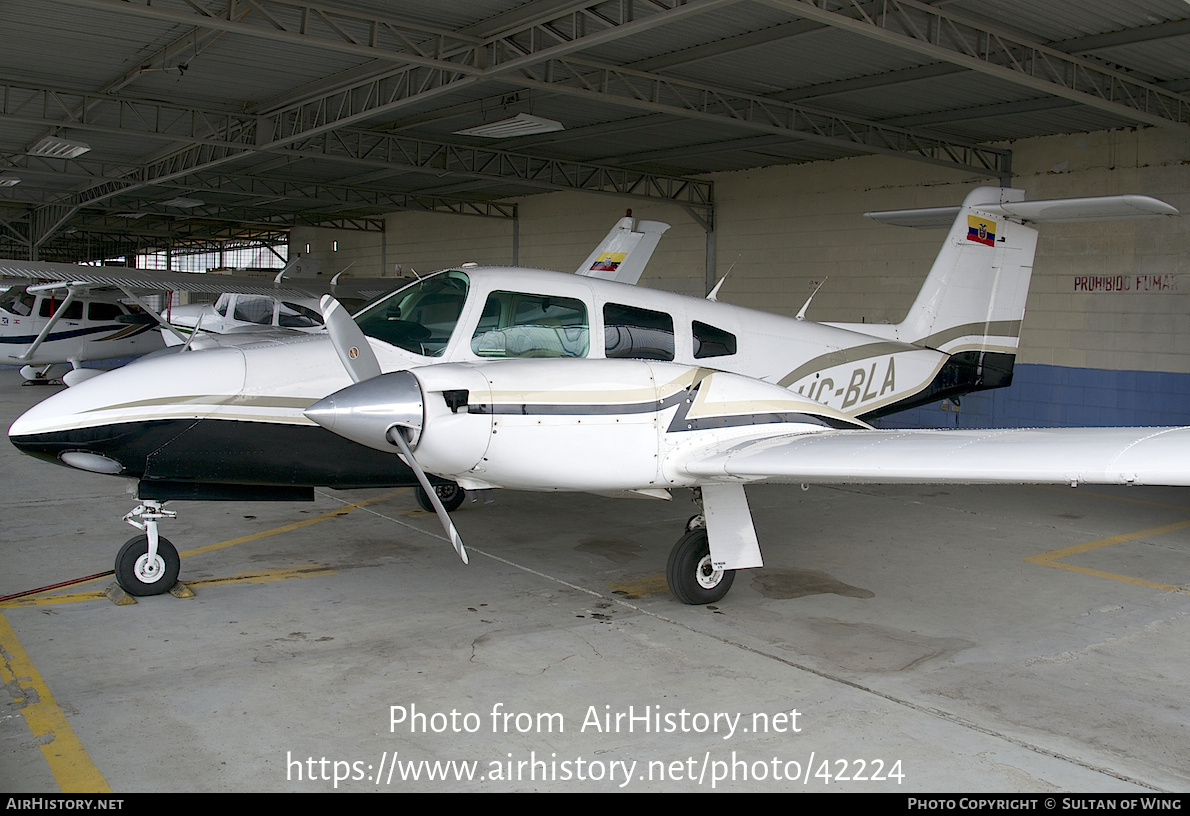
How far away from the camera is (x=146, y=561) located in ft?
20.1

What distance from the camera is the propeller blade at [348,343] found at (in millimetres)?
5465

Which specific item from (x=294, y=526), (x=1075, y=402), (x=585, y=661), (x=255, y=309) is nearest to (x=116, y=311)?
(x=255, y=309)

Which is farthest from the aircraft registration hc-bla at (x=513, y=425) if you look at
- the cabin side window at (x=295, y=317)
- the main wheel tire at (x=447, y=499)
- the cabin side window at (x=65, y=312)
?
the cabin side window at (x=65, y=312)

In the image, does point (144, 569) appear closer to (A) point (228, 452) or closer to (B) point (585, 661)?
(A) point (228, 452)

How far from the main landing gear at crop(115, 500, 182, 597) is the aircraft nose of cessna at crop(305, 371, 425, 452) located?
175 cm

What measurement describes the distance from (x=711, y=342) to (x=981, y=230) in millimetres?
3620

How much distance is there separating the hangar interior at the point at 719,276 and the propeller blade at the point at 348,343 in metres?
1.54

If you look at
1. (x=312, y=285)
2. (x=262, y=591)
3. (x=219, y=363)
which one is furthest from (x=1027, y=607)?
(x=312, y=285)

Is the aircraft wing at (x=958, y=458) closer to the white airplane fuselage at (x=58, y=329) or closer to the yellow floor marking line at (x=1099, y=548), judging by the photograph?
the yellow floor marking line at (x=1099, y=548)

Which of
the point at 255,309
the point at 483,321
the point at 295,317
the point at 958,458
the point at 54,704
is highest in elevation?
the point at 255,309

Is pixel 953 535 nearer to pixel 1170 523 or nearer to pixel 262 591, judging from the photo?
pixel 1170 523

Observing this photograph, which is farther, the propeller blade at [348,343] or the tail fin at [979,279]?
the tail fin at [979,279]

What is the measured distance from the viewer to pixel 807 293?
55.1 feet

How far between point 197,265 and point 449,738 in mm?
69189
